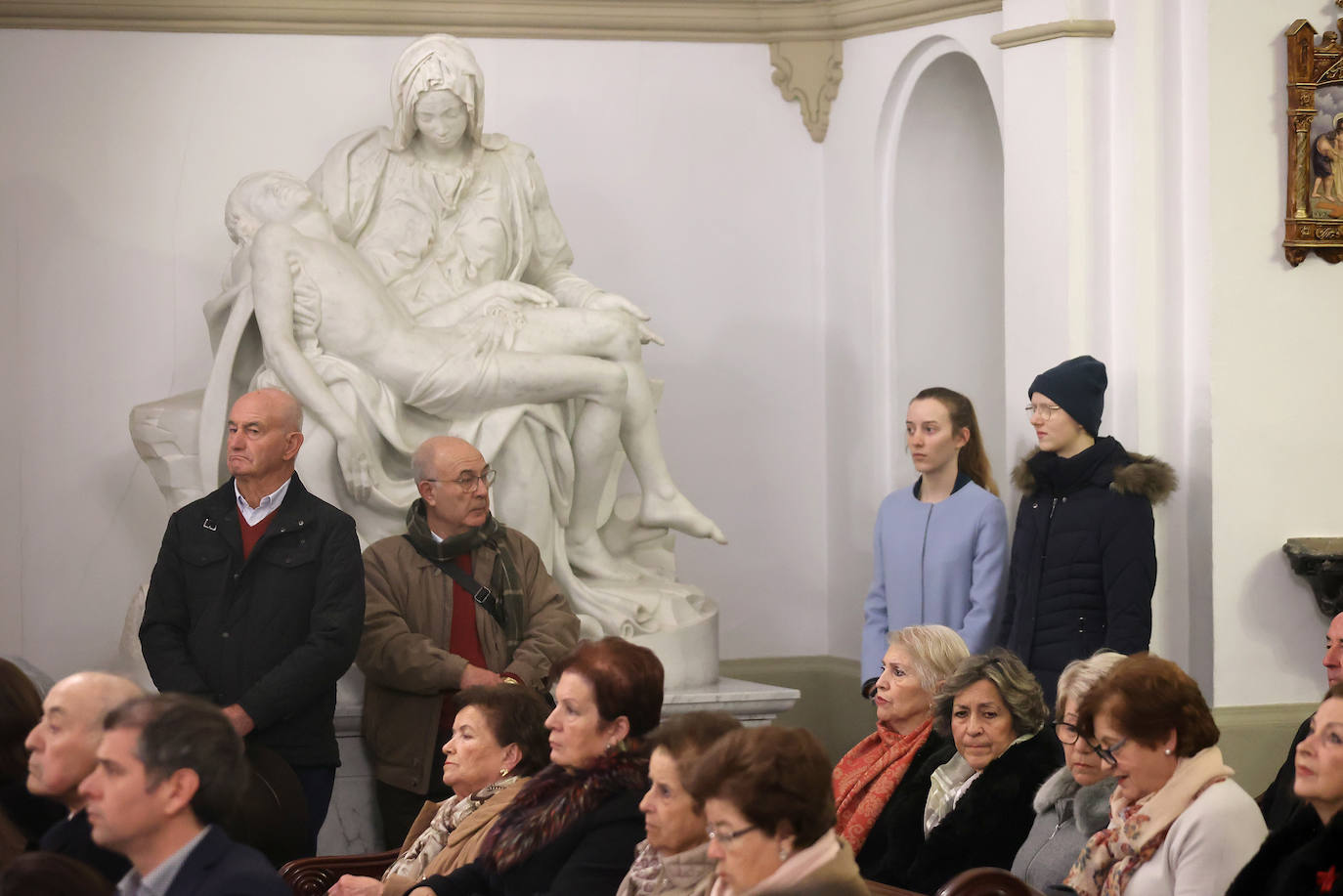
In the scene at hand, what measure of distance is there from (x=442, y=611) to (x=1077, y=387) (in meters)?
2.04

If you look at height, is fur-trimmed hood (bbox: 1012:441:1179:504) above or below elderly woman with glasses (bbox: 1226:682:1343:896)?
above

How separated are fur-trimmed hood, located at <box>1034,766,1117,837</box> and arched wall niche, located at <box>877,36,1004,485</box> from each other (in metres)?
4.14

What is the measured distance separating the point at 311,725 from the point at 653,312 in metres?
3.76

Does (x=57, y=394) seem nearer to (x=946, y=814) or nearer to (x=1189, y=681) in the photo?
(x=946, y=814)

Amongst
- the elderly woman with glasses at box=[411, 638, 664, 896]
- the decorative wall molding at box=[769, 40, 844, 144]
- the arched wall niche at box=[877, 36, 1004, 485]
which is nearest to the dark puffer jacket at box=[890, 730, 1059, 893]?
the elderly woman with glasses at box=[411, 638, 664, 896]

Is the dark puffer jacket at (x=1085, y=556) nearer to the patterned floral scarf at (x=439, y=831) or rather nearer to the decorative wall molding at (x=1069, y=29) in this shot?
the decorative wall molding at (x=1069, y=29)

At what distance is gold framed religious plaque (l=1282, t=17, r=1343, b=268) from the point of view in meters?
6.66

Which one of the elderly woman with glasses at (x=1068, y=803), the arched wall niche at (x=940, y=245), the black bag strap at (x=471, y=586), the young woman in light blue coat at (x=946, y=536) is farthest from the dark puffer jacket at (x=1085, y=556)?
the arched wall niche at (x=940, y=245)

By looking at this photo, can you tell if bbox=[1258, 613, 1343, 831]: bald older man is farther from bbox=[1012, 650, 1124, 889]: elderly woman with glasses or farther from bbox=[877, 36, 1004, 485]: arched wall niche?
bbox=[877, 36, 1004, 485]: arched wall niche

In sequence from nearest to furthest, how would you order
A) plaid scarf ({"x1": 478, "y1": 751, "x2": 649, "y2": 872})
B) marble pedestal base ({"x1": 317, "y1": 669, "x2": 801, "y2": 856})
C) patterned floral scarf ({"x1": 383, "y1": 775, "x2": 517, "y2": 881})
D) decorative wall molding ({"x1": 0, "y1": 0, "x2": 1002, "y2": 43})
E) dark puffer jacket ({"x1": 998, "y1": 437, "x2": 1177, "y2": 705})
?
plaid scarf ({"x1": 478, "y1": 751, "x2": 649, "y2": 872}) → patterned floral scarf ({"x1": 383, "y1": 775, "x2": 517, "y2": 881}) → dark puffer jacket ({"x1": 998, "y1": 437, "x2": 1177, "y2": 705}) → marble pedestal base ({"x1": 317, "y1": 669, "x2": 801, "y2": 856}) → decorative wall molding ({"x1": 0, "y1": 0, "x2": 1002, "y2": 43})

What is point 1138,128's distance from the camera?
6832 millimetres

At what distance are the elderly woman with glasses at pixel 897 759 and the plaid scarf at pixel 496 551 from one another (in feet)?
4.46

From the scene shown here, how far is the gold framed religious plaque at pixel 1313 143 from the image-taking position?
21.8ft

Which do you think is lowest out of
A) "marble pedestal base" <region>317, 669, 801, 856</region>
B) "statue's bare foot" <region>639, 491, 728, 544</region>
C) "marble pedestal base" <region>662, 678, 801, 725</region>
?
"marble pedestal base" <region>317, 669, 801, 856</region>
